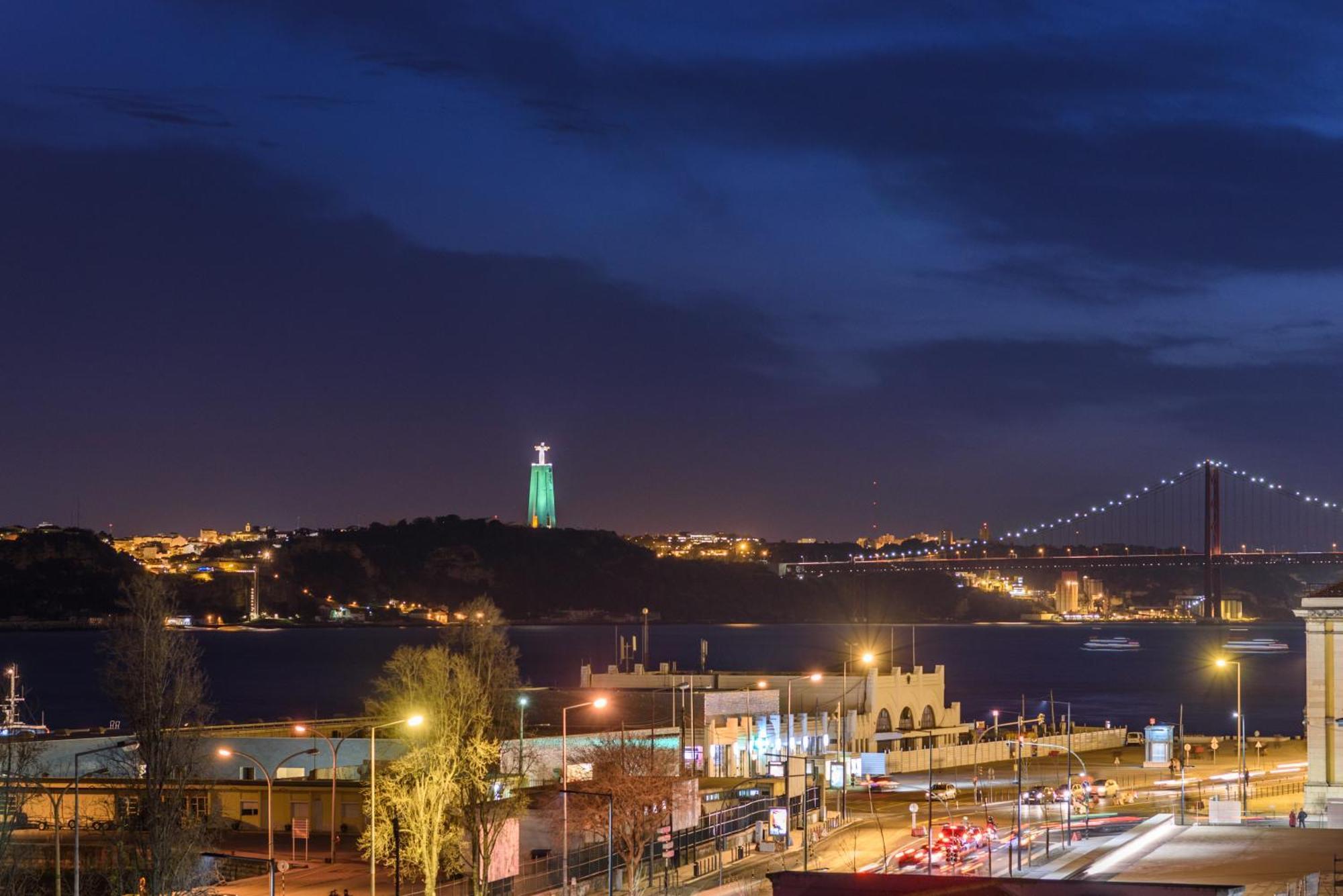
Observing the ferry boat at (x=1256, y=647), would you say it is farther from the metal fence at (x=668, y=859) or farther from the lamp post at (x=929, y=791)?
the metal fence at (x=668, y=859)

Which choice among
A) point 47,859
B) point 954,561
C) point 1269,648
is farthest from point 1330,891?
point 1269,648

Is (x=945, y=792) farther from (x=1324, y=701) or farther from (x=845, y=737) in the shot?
(x=1324, y=701)

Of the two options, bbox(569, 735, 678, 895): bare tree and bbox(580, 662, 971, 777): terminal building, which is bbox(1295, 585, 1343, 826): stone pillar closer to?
bbox(569, 735, 678, 895): bare tree

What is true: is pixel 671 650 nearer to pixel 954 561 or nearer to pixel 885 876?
pixel 954 561

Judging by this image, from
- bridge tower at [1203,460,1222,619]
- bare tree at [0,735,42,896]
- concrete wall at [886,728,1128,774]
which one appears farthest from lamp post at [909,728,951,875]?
bridge tower at [1203,460,1222,619]

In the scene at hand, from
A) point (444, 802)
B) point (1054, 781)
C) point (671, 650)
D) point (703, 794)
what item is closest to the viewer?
point (444, 802)

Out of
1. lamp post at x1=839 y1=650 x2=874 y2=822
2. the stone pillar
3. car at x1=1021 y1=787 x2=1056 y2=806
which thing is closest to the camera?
the stone pillar

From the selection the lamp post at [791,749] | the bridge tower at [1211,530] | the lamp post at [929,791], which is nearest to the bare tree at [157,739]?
the lamp post at [791,749]
